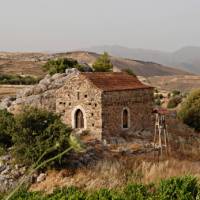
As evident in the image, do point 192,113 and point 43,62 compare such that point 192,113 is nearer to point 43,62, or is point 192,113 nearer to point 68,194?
point 68,194

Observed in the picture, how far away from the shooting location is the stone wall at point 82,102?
24719 mm

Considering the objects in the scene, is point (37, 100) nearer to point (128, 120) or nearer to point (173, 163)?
point (128, 120)

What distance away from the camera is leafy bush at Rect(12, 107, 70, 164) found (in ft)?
64.8

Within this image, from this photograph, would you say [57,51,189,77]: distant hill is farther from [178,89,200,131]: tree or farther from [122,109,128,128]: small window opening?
[122,109,128,128]: small window opening

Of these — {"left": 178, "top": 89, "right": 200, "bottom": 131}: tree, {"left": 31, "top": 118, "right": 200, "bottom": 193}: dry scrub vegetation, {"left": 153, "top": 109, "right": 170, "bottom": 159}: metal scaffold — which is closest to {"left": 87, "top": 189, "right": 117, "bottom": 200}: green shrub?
{"left": 31, "top": 118, "right": 200, "bottom": 193}: dry scrub vegetation

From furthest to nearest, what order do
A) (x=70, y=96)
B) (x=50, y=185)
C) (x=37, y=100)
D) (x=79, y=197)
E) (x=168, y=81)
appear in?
(x=168, y=81) → (x=37, y=100) → (x=70, y=96) → (x=50, y=185) → (x=79, y=197)

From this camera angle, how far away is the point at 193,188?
12.3 metres

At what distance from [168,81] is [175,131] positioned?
235 feet

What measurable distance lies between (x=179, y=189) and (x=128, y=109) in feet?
46.0

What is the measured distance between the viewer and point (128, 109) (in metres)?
26.0

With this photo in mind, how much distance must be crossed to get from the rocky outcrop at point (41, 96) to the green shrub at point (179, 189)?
55.5 feet

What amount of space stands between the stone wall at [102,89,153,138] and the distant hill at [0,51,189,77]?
4943 cm

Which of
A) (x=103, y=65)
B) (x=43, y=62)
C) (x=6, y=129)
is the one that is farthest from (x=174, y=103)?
(x=43, y=62)

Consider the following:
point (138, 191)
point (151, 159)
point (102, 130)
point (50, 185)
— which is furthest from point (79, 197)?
point (102, 130)
